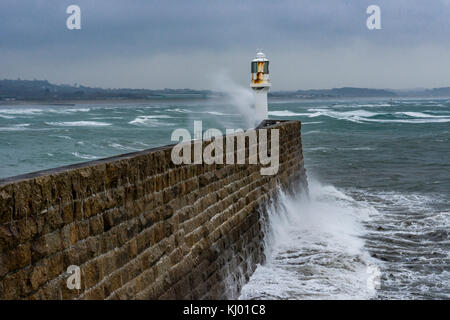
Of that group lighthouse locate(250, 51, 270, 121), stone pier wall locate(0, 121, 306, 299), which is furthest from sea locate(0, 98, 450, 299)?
lighthouse locate(250, 51, 270, 121)

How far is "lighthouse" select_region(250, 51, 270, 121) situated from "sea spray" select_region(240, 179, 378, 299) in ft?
9.47

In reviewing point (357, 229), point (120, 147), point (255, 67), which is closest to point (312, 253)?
point (357, 229)

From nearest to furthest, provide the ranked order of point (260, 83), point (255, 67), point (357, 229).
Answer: point (357, 229) → point (260, 83) → point (255, 67)

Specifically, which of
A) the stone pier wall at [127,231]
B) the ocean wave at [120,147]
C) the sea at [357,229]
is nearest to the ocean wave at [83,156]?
the sea at [357,229]

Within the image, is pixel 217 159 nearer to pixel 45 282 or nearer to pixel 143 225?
pixel 143 225

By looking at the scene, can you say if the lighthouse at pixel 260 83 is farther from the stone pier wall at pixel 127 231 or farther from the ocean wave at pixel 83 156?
the ocean wave at pixel 83 156

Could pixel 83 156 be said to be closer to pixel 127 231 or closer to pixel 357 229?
pixel 357 229

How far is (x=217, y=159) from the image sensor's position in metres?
7.19

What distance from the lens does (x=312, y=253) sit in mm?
9211

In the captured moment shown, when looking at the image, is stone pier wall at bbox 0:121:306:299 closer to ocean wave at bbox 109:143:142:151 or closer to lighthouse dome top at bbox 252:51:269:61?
lighthouse dome top at bbox 252:51:269:61

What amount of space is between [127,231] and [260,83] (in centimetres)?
1091

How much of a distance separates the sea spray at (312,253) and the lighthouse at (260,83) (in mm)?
2886
